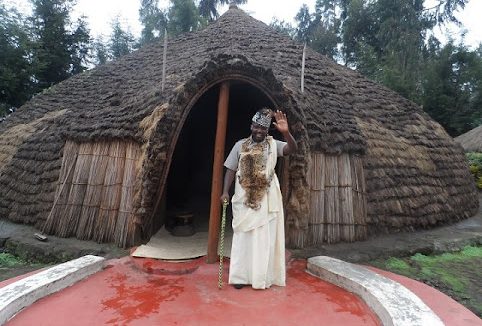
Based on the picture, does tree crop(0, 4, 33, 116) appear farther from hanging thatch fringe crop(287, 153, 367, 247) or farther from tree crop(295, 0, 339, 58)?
tree crop(295, 0, 339, 58)

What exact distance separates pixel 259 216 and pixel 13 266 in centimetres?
361

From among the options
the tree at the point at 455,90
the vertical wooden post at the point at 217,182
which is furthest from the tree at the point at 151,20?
the vertical wooden post at the point at 217,182

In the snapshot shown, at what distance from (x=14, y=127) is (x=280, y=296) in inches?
290

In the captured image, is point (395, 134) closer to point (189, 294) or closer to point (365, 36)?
point (189, 294)

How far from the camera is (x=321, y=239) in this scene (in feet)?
17.0

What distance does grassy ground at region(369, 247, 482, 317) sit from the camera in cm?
402

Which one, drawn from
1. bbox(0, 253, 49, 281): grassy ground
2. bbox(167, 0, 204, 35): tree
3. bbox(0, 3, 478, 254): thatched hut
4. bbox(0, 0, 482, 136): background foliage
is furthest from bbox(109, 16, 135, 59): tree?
bbox(0, 253, 49, 281): grassy ground

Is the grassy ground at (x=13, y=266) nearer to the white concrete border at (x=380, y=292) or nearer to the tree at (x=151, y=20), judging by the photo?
the white concrete border at (x=380, y=292)

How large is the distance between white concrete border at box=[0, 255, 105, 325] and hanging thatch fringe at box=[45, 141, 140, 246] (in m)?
0.87

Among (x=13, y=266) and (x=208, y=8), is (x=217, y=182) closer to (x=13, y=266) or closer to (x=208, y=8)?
(x=13, y=266)

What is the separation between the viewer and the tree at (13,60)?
13234mm

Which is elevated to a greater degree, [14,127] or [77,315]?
[14,127]

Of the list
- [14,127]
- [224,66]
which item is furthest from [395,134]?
[14,127]

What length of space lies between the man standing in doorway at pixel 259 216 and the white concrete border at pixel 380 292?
59 cm
